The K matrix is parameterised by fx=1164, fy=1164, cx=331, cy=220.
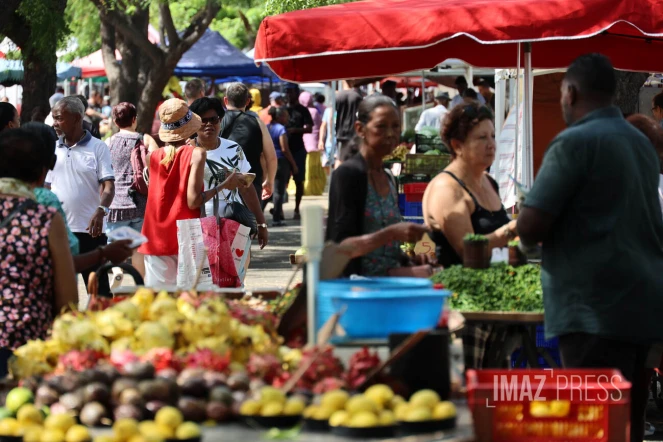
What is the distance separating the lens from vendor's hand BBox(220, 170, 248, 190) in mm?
8109

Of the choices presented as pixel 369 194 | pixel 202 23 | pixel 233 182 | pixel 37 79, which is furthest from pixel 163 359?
pixel 202 23

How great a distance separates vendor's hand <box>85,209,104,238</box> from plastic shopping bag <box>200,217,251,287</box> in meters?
1.02

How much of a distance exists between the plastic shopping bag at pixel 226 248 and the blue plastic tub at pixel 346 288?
3.84m

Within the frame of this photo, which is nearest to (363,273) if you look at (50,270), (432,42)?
(50,270)

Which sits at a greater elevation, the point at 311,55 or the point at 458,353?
the point at 311,55

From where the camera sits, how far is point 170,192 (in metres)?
7.90

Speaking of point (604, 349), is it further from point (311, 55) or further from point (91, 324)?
point (311, 55)

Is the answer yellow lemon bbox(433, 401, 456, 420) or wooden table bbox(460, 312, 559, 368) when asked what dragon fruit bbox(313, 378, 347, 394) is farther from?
wooden table bbox(460, 312, 559, 368)

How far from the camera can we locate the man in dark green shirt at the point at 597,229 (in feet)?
15.1

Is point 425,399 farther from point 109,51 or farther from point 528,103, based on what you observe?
point 109,51

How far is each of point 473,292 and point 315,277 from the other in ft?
6.16

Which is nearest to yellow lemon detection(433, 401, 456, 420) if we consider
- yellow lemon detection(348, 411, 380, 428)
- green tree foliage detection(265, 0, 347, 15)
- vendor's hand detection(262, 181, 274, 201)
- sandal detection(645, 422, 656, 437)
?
yellow lemon detection(348, 411, 380, 428)

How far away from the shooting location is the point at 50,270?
486cm

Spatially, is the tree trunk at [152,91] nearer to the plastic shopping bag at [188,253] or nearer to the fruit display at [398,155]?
the fruit display at [398,155]
